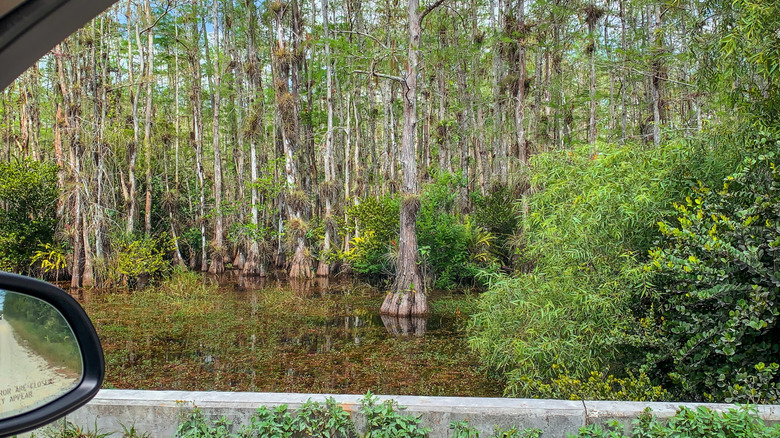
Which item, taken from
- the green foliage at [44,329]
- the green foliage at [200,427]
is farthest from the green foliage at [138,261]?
the green foliage at [44,329]

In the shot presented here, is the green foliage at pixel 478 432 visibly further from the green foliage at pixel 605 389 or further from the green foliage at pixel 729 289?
the green foliage at pixel 729 289

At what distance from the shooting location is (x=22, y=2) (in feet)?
2.52

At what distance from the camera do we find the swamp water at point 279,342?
6512 mm

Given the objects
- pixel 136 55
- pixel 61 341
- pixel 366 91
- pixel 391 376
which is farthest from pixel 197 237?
pixel 61 341

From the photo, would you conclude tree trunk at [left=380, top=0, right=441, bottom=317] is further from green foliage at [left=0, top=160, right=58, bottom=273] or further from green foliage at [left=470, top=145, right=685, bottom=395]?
green foliage at [left=0, top=160, right=58, bottom=273]

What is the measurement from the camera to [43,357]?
1247mm

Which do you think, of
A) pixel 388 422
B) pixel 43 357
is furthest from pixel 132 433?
pixel 43 357

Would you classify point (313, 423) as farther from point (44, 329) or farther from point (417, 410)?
point (44, 329)

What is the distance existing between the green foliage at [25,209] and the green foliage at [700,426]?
15.7 meters

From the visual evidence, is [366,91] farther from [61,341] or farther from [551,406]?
[61,341]

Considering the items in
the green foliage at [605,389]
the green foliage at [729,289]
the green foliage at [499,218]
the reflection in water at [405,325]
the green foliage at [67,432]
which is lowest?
the reflection in water at [405,325]

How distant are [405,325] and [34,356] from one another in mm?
9272

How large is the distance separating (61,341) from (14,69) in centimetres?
70

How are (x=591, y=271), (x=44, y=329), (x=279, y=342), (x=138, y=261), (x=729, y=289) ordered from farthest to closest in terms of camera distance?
(x=138, y=261) < (x=279, y=342) < (x=591, y=271) < (x=729, y=289) < (x=44, y=329)
